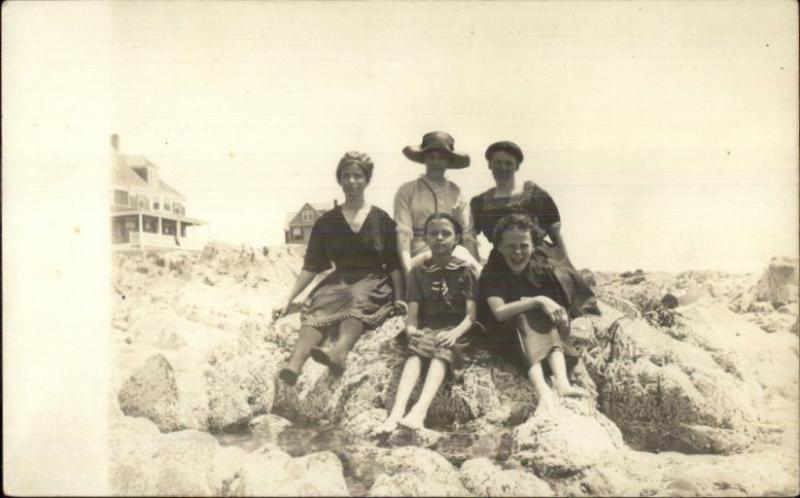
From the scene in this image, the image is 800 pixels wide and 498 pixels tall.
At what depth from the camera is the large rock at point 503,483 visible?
5363 mm

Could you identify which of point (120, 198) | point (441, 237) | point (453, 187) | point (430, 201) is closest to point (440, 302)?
point (441, 237)

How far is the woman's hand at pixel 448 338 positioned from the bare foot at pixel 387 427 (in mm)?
677

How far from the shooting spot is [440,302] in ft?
18.9

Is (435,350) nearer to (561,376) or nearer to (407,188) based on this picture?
(561,376)

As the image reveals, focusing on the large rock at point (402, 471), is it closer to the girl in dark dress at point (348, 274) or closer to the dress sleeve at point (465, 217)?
the girl in dark dress at point (348, 274)

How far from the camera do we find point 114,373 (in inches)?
230

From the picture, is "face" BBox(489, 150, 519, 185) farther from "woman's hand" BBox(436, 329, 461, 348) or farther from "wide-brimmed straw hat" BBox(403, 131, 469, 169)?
"woman's hand" BBox(436, 329, 461, 348)

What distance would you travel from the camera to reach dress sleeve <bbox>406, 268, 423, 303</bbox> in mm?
5781

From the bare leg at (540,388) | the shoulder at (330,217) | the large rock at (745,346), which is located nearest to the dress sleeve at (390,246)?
the shoulder at (330,217)

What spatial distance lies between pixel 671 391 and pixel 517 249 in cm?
163

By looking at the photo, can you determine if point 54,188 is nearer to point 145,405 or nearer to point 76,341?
point 76,341

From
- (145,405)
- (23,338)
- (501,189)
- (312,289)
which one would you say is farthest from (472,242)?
(23,338)

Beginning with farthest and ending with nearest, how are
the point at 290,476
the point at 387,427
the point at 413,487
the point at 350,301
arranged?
the point at 350,301 < the point at 387,427 < the point at 290,476 < the point at 413,487

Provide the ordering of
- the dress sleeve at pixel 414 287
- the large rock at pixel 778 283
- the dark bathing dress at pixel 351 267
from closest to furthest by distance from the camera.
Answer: the dress sleeve at pixel 414 287 < the dark bathing dress at pixel 351 267 < the large rock at pixel 778 283
